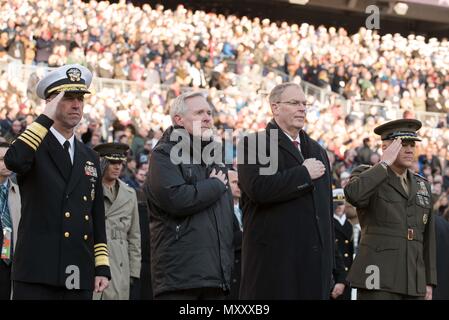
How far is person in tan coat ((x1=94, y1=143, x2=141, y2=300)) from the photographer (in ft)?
26.4

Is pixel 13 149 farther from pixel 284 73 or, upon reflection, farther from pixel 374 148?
pixel 284 73

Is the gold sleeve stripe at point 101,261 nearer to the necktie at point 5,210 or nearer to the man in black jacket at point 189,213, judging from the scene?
the man in black jacket at point 189,213

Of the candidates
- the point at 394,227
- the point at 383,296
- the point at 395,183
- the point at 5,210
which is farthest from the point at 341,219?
the point at 5,210

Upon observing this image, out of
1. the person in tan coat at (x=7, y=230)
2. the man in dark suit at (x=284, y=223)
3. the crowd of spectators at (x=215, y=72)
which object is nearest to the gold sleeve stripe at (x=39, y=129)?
the man in dark suit at (x=284, y=223)

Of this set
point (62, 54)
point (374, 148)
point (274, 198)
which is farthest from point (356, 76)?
point (274, 198)

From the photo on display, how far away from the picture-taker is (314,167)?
6191 millimetres

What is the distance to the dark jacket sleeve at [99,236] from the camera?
560cm

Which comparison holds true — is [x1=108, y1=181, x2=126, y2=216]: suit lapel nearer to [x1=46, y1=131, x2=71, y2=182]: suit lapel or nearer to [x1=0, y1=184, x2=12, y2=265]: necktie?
[x1=0, y1=184, x2=12, y2=265]: necktie

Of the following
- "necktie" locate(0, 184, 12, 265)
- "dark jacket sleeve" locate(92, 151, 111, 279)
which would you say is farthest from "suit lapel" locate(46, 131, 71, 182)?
"necktie" locate(0, 184, 12, 265)

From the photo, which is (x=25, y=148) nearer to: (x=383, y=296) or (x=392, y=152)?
(x=392, y=152)

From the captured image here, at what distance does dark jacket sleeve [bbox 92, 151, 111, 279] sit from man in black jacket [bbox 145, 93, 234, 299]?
48 cm

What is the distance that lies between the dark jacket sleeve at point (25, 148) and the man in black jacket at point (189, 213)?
40.3 inches

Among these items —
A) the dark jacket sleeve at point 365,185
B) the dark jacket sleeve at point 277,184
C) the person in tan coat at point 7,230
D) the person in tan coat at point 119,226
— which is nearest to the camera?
the dark jacket sleeve at point 277,184

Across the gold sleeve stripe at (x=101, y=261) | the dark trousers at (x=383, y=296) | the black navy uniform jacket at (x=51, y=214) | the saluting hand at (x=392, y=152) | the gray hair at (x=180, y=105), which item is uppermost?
the gray hair at (x=180, y=105)
